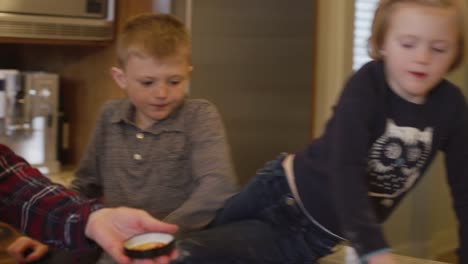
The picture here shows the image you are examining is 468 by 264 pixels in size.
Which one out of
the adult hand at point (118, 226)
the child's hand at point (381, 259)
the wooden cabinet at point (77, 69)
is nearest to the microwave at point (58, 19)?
the wooden cabinet at point (77, 69)

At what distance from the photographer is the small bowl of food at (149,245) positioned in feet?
3.59

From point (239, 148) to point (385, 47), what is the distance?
1110 millimetres

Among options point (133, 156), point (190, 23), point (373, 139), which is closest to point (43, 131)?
point (190, 23)

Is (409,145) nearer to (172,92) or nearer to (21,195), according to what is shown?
(172,92)

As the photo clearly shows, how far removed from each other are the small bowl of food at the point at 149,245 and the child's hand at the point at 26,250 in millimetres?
411

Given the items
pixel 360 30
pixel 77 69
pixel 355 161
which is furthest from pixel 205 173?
pixel 360 30

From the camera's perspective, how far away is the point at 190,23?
7.00 feet

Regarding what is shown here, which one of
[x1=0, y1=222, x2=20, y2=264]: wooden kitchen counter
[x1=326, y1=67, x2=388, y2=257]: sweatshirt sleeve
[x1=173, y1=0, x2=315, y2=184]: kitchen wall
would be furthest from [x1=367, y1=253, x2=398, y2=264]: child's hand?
[x1=173, y1=0, x2=315, y2=184]: kitchen wall

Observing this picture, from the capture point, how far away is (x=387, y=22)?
4.27 feet

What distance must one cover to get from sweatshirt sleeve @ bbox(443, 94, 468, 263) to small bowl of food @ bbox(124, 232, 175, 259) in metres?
0.59

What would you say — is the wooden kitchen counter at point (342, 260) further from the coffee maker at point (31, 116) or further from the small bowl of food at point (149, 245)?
the coffee maker at point (31, 116)

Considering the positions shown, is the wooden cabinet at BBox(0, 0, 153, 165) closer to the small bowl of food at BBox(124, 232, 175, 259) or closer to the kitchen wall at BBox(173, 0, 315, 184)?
the kitchen wall at BBox(173, 0, 315, 184)

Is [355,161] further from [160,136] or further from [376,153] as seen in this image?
[160,136]

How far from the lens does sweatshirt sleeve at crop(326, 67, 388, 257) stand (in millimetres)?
1149
